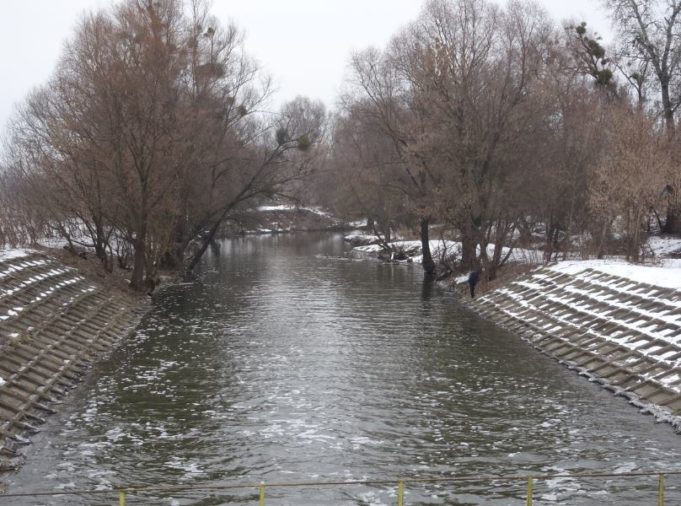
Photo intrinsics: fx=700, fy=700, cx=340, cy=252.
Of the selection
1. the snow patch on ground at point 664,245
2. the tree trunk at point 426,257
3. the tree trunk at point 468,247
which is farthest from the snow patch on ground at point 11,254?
the snow patch on ground at point 664,245

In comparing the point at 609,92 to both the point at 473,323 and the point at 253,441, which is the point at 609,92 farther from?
the point at 253,441

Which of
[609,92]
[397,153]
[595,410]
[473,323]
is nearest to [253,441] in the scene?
[595,410]

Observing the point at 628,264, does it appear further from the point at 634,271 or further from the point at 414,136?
the point at 414,136

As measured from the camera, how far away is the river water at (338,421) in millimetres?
13812

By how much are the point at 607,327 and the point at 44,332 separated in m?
20.3

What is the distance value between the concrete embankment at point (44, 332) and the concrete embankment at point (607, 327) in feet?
52.5

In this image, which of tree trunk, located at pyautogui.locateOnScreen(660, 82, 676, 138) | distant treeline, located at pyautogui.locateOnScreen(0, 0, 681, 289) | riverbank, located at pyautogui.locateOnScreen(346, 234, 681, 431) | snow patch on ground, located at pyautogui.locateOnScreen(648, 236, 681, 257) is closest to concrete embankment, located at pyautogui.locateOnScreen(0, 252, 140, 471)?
distant treeline, located at pyautogui.locateOnScreen(0, 0, 681, 289)

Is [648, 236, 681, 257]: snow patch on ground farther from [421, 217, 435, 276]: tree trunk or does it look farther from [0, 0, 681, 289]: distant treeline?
[421, 217, 435, 276]: tree trunk

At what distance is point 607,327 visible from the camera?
25.8 m

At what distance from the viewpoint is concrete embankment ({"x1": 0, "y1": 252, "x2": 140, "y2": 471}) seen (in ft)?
58.2

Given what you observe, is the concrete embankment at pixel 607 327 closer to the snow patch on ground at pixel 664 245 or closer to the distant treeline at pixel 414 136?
the distant treeline at pixel 414 136

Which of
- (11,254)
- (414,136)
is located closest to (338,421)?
(11,254)

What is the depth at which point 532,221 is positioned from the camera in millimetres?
48781

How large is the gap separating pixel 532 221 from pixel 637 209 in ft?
35.0
